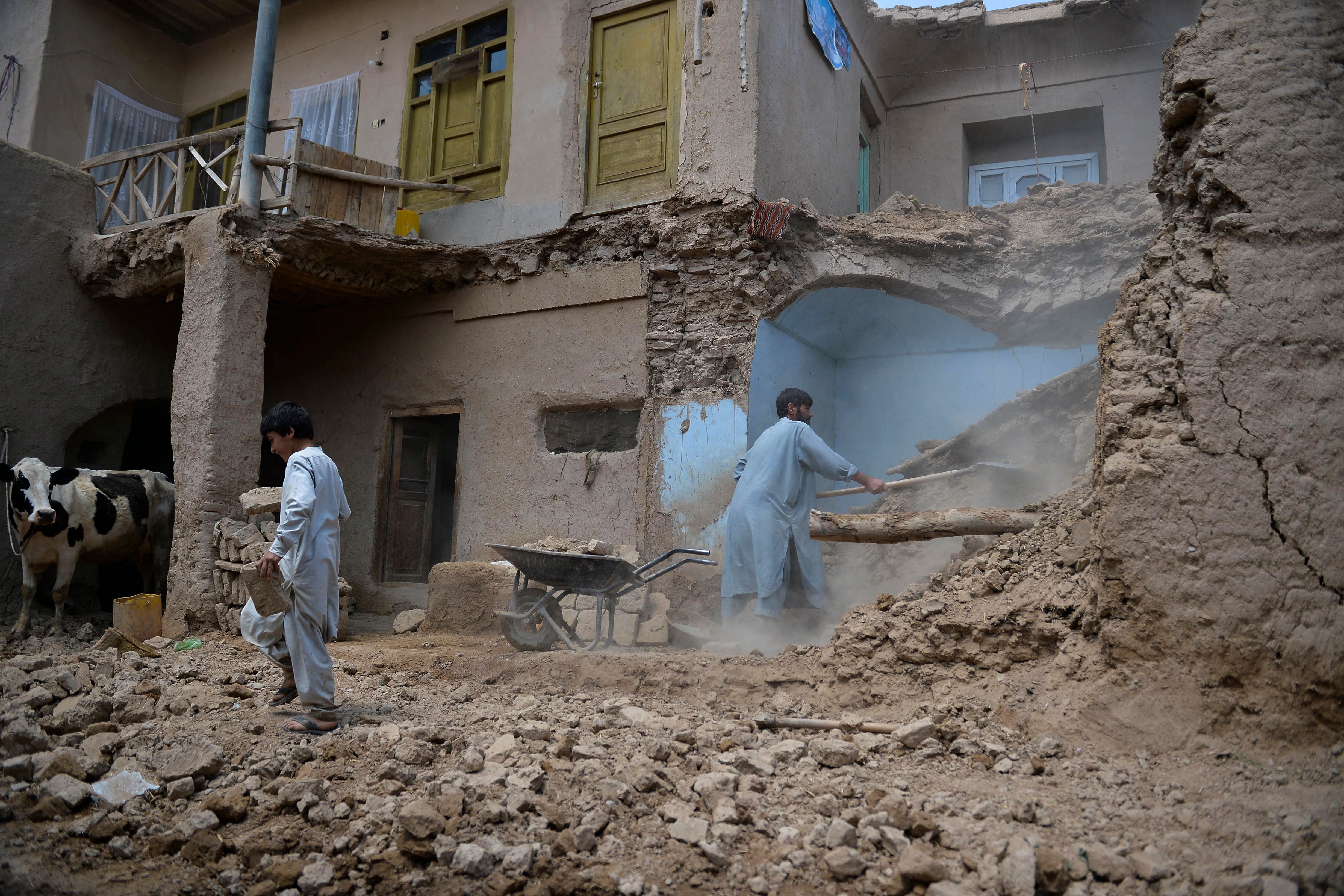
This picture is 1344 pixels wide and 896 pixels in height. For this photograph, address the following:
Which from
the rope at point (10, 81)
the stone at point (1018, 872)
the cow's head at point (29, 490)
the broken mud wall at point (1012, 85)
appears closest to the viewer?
the stone at point (1018, 872)

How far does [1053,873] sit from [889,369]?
7.75 meters

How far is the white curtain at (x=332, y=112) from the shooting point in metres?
9.93

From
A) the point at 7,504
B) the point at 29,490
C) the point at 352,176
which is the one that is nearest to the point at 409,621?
the point at 29,490

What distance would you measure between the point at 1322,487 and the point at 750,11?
6.44 meters

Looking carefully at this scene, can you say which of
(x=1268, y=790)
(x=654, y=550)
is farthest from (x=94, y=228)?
(x=1268, y=790)

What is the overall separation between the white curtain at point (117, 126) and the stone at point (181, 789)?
32.6 ft

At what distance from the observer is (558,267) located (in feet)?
27.3

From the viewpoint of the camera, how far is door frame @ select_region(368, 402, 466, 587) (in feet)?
29.5

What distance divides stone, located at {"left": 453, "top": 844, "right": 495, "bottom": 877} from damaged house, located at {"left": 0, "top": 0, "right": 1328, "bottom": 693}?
4700 millimetres

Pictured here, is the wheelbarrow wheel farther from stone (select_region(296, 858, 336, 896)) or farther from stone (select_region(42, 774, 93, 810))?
stone (select_region(296, 858, 336, 896))

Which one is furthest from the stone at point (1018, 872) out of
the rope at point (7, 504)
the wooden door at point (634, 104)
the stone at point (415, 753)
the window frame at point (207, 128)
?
the window frame at point (207, 128)

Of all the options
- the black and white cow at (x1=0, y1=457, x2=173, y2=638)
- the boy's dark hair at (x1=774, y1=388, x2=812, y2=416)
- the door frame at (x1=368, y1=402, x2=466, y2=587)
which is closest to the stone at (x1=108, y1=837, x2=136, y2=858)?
the boy's dark hair at (x1=774, y1=388, x2=812, y2=416)

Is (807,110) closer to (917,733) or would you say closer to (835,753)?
(917,733)

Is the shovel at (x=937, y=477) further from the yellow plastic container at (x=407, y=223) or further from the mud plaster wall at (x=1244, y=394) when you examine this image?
the yellow plastic container at (x=407, y=223)
